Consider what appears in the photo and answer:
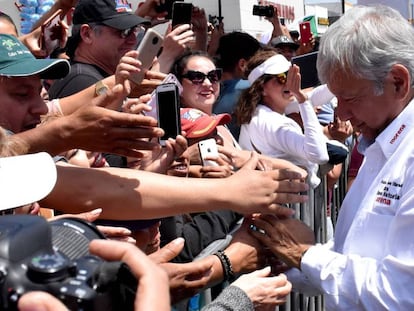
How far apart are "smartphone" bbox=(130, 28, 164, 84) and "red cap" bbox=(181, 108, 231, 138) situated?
1.93 feet

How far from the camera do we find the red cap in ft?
10.5

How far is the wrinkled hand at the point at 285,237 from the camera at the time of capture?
94.4 inches

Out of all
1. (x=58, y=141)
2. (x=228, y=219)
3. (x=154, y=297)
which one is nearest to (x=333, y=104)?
(x=228, y=219)

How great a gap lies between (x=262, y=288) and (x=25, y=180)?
943mm

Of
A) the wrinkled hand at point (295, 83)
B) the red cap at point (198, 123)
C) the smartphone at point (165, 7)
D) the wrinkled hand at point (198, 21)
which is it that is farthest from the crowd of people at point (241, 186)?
the wrinkled hand at point (198, 21)

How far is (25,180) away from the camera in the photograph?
145 centimetres

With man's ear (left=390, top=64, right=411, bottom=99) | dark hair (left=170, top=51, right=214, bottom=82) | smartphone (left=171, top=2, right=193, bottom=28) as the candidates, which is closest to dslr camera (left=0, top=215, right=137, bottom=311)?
man's ear (left=390, top=64, right=411, bottom=99)

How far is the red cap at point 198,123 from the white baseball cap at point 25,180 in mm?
1654

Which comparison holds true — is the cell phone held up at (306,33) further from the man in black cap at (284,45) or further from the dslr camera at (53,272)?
the dslr camera at (53,272)

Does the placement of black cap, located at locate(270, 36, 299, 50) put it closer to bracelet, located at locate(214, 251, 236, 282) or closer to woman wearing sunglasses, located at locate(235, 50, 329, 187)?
woman wearing sunglasses, located at locate(235, 50, 329, 187)

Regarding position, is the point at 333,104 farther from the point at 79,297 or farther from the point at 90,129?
the point at 79,297

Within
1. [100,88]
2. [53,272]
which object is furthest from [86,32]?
[53,272]

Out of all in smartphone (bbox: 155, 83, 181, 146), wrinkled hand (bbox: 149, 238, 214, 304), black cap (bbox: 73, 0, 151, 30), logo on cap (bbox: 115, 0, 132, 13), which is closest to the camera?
wrinkled hand (bbox: 149, 238, 214, 304)

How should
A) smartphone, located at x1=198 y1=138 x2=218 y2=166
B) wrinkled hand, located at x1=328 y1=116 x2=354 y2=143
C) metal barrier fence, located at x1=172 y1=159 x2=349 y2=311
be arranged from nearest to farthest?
smartphone, located at x1=198 y1=138 x2=218 y2=166 < metal barrier fence, located at x1=172 y1=159 x2=349 y2=311 < wrinkled hand, located at x1=328 y1=116 x2=354 y2=143
